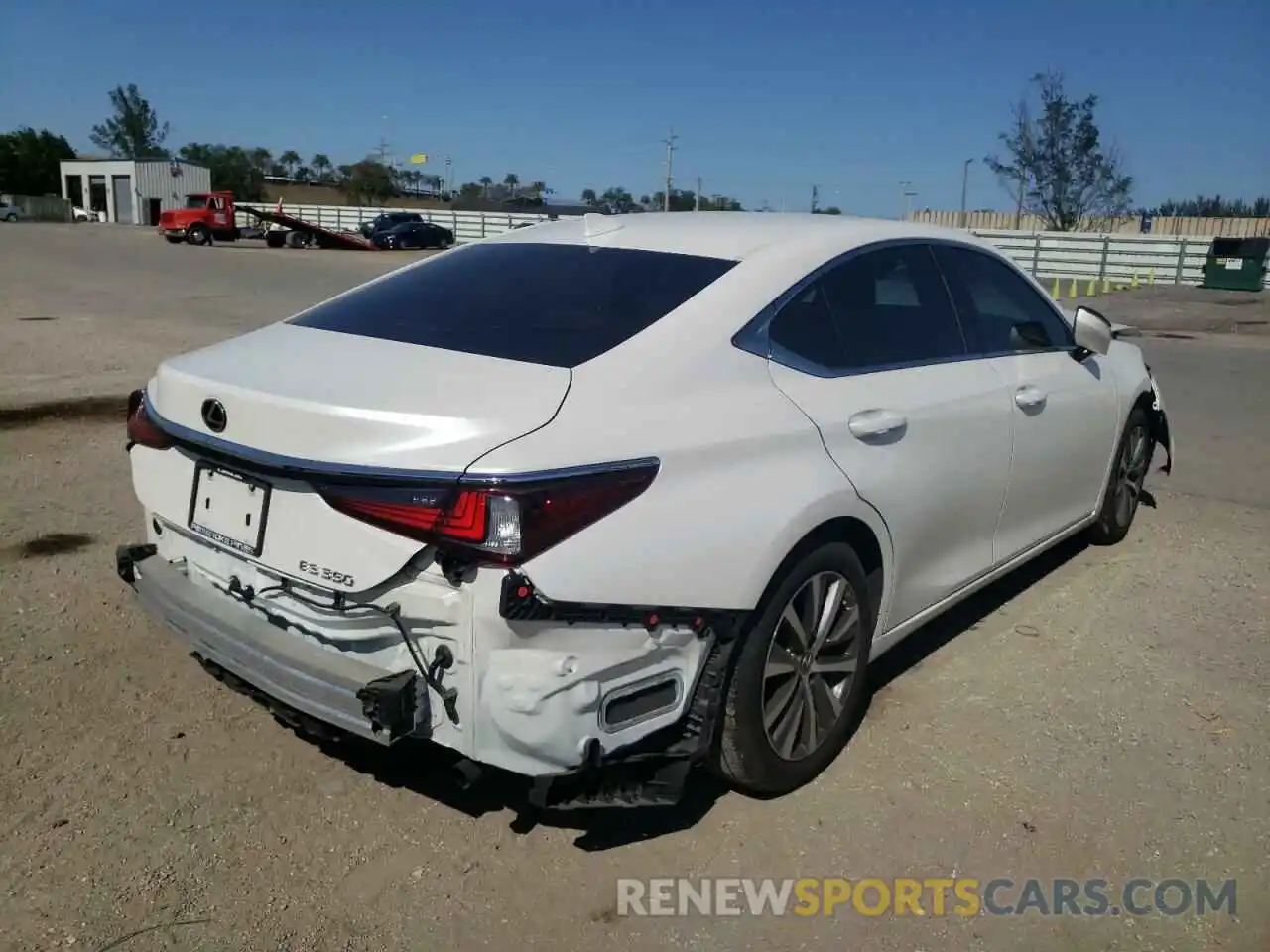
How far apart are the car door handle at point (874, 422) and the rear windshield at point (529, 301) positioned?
2.01 feet

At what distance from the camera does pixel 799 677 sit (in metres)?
3.17

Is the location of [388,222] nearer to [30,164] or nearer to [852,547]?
[852,547]

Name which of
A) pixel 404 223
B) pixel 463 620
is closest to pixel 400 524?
pixel 463 620

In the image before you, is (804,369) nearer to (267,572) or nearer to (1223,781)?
(267,572)

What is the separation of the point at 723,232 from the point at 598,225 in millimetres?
574

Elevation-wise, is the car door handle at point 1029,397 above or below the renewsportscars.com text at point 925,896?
above

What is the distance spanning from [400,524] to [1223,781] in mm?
2742


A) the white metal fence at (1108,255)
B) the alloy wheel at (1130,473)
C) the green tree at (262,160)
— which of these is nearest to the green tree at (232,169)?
the green tree at (262,160)

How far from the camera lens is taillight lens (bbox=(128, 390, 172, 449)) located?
10.2 feet

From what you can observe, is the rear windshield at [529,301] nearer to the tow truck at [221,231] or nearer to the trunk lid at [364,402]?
the trunk lid at [364,402]

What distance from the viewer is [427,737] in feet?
8.52

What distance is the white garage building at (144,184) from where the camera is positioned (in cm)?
7800

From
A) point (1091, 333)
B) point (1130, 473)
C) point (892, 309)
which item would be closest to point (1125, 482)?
point (1130, 473)

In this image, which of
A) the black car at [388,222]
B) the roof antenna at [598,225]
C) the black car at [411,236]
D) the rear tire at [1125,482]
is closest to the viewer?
the roof antenna at [598,225]
